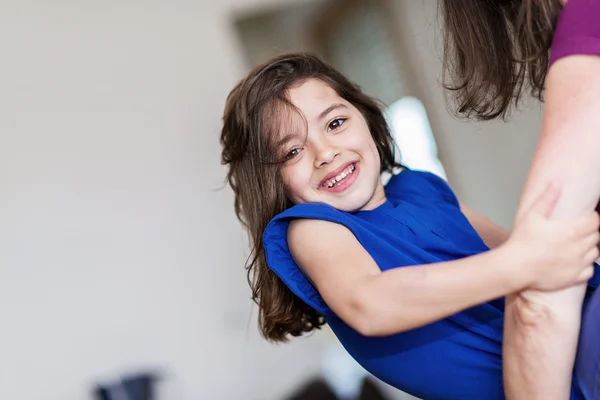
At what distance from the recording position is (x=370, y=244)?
105 centimetres

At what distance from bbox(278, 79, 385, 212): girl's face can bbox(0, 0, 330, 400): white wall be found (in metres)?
1.79

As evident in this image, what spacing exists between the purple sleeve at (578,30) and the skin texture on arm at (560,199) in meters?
0.01

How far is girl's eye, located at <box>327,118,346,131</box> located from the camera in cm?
122

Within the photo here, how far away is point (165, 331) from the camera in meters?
2.91

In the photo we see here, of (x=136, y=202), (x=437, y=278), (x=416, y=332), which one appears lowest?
(x=416, y=332)

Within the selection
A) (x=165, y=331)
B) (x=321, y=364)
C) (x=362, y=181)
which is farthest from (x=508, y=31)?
(x=321, y=364)

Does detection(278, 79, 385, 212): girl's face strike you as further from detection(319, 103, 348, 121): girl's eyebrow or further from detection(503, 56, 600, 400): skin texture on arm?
detection(503, 56, 600, 400): skin texture on arm

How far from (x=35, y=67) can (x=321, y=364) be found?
183 centimetres

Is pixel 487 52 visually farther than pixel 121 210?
No

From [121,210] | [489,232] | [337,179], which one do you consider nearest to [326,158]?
[337,179]

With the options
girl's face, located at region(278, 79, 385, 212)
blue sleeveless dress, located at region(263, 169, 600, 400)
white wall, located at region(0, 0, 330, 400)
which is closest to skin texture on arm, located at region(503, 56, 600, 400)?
blue sleeveless dress, located at region(263, 169, 600, 400)

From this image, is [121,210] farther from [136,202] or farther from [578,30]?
[578,30]

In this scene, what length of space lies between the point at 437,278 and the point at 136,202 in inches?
88.6

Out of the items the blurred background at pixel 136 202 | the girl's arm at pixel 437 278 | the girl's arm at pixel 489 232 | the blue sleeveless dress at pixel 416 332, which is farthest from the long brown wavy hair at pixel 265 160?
the blurred background at pixel 136 202
